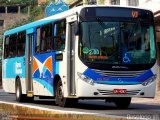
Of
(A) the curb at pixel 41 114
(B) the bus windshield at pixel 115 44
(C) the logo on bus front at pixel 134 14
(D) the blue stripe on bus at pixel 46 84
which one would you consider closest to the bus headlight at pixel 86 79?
(B) the bus windshield at pixel 115 44

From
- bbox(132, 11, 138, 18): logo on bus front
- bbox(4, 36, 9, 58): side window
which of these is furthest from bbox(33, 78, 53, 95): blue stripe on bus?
bbox(4, 36, 9, 58): side window

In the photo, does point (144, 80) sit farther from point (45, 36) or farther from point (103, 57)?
point (45, 36)

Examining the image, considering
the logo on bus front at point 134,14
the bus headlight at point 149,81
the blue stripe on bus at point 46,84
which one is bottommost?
the blue stripe on bus at point 46,84

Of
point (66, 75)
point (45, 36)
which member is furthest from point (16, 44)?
point (66, 75)

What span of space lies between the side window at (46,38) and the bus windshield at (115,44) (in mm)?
2759

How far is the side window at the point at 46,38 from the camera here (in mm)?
20078

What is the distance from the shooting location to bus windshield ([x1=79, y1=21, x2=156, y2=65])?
685 inches

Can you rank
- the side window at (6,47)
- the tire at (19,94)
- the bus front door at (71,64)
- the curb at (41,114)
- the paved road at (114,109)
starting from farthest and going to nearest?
the side window at (6,47), the tire at (19,94), the bus front door at (71,64), the paved road at (114,109), the curb at (41,114)

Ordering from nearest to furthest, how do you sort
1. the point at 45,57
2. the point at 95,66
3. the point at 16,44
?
the point at 95,66
the point at 45,57
the point at 16,44

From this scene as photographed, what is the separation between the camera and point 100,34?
1744cm

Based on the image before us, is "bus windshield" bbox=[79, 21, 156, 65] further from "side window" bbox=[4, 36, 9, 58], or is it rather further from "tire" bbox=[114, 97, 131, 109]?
"side window" bbox=[4, 36, 9, 58]

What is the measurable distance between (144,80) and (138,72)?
1.02 ft

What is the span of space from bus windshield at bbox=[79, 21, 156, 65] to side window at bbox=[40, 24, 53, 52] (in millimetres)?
2759

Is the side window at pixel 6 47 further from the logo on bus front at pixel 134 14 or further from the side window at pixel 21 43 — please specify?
the logo on bus front at pixel 134 14
